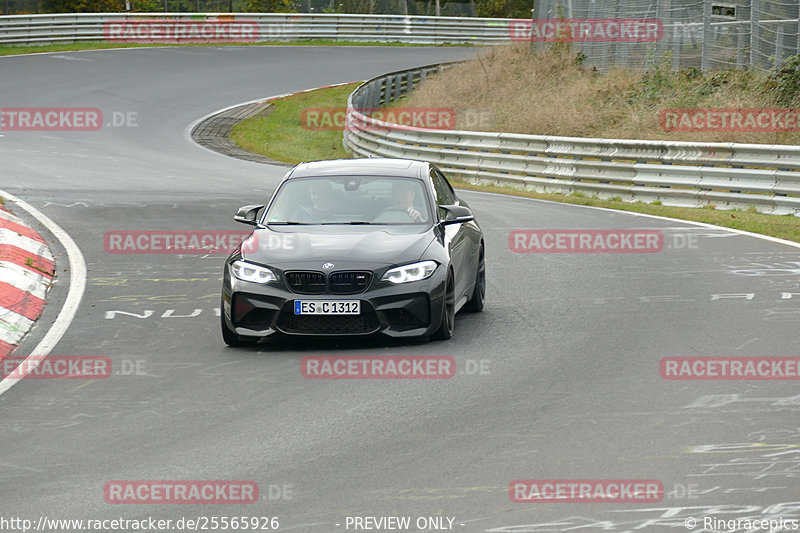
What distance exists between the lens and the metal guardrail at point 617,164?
19141 millimetres

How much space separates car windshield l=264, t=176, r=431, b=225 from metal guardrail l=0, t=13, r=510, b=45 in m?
38.3

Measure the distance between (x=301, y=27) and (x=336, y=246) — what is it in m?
43.4

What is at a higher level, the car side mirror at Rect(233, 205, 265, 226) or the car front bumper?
the car side mirror at Rect(233, 205, 265, 226)

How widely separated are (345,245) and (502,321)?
185 cm

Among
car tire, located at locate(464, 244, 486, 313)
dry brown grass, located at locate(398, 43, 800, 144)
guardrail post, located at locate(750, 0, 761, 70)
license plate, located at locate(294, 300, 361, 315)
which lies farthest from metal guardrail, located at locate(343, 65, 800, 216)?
license plate, located at locate(294, 300, 361, 315)

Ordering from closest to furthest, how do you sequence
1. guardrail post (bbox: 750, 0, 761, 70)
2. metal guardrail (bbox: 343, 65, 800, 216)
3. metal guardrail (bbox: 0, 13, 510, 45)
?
metal guardrail (bbox: 343, 65, 800, 216)
guardrail post (bbox: 750, 0, 761, 70)
metal guardrail (bbox: 0, 13, 510, 45)

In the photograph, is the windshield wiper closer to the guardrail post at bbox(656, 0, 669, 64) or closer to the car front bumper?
the car front bumper

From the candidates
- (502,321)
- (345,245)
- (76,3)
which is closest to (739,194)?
(502,321)

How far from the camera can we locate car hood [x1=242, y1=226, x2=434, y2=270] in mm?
9766

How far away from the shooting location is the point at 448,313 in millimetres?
10094
